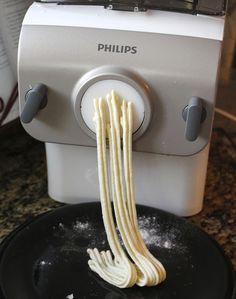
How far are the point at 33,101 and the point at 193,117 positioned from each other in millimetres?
171

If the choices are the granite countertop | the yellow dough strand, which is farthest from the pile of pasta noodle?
the granite countertop

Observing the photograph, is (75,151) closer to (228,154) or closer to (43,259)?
(43,259)

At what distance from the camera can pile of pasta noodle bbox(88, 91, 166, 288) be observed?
0.60 metres

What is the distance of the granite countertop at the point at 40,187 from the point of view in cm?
72

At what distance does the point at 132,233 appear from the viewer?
0.62 metres

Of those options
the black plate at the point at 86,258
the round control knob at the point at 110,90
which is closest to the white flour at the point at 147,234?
A: the black plate at the point at 86,258

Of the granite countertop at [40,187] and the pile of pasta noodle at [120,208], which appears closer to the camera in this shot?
the pile of pasta noodle at [120,208]

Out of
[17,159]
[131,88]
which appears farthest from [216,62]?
[17,159]

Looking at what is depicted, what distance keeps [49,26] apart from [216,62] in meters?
0.18

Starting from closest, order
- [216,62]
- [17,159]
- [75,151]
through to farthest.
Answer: [216,62]
[75,151]
[17,159]

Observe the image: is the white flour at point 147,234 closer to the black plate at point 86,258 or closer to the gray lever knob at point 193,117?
the black plate at point 86,258

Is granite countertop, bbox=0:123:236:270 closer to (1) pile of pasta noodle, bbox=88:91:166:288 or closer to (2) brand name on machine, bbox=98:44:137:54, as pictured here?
(1) pile of pasta noodle, bbox=88:91:166:288

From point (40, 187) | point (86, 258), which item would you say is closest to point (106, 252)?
point (86, 258)

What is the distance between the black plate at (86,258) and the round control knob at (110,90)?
0.44 ft
